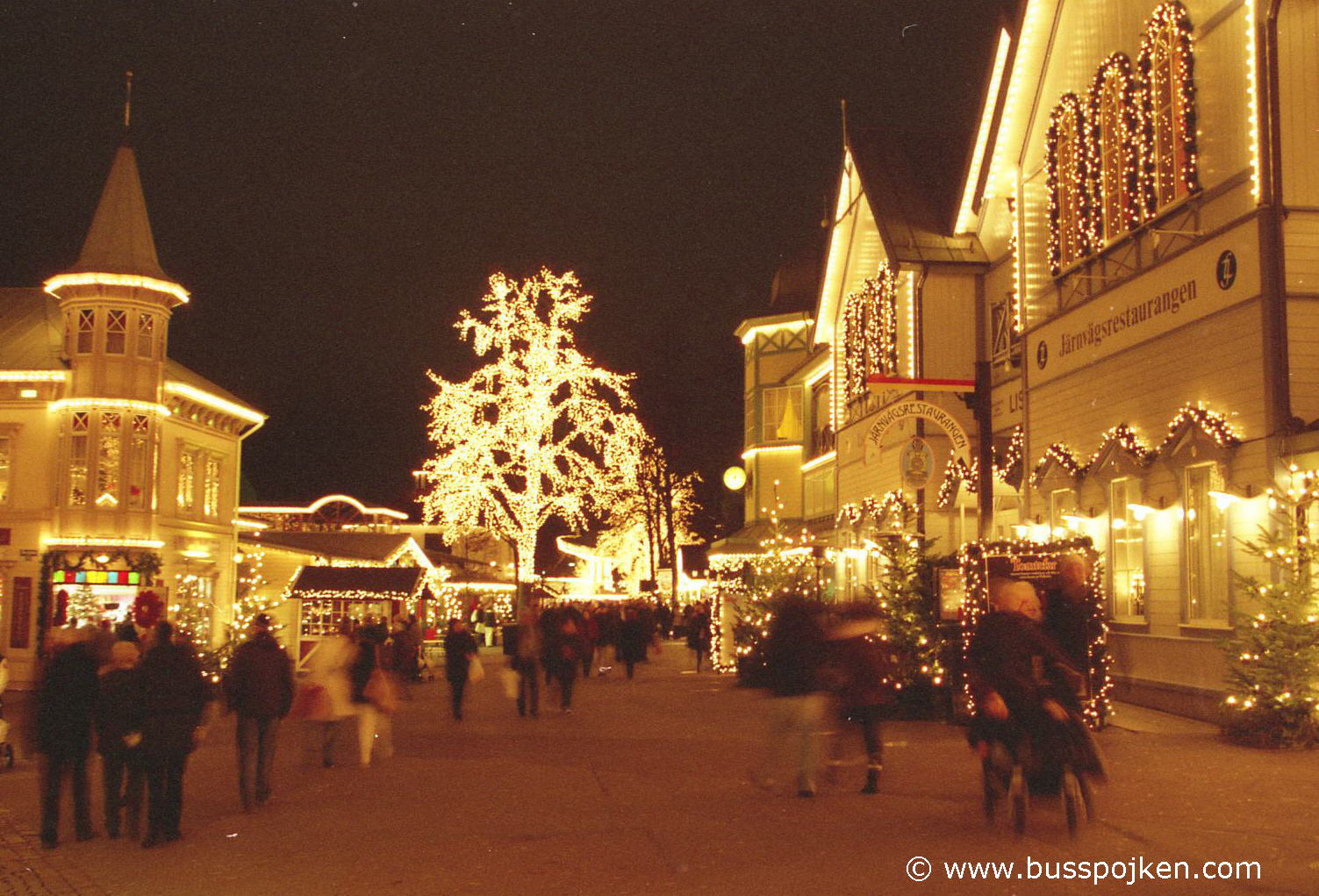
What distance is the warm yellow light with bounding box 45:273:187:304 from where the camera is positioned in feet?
112

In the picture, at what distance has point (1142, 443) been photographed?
18469 mm

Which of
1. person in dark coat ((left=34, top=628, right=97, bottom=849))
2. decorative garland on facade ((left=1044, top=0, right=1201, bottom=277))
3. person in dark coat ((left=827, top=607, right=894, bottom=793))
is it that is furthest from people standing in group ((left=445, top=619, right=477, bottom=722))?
decorative garland on facade ((left=1044, top=0, right=1201, bottom=277))

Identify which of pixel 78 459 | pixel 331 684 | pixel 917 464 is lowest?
pixel 331 684

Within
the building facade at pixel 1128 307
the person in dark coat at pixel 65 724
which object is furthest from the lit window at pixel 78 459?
the person in dark coat at pixel 65 724

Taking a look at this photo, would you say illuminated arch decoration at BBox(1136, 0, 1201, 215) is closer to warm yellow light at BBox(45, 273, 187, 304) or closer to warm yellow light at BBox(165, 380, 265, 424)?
warm yellow light at BBox(45, 273, 187, 304)

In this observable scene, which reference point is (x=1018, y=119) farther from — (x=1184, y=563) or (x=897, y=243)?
(x=1184, y=563)

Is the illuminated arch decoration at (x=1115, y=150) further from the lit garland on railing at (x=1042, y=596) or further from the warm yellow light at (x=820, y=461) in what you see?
the warm yellow light at (x=820, y=461)

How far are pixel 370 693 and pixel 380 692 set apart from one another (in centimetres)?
13

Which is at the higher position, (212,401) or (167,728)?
(212,401)

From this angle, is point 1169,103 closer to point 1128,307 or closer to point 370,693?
point 1128,307

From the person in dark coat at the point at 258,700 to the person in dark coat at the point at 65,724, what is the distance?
1390 millimetres

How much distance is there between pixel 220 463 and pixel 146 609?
13.0 m

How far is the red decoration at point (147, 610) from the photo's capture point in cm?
2634

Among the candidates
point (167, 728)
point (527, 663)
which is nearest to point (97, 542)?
point (527, 663)
